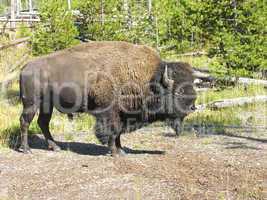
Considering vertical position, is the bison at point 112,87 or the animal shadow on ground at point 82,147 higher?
the bison at point 112,87

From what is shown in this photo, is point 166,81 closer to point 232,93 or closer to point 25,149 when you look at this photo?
point 25,149

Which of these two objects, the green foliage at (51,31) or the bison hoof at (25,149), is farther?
the green foliage at (51,31)

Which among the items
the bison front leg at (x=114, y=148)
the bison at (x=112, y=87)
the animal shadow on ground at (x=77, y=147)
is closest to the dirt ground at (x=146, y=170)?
the animal shadow on ground at (x=77, y=147)

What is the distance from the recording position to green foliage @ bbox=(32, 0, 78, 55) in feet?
46.3

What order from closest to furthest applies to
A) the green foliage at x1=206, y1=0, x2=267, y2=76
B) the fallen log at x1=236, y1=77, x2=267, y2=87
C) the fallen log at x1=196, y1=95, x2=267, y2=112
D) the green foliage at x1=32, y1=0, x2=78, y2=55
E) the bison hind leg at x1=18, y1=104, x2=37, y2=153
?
1. the bison hind leg at x1=18, y1=104, x2=37, y2=153
2. the fallen log at x1=196, y1=95, x2=267, y2=112
3. the green foliage at x1=206, y1=0, x2=267, y2=76
4. the fallen log at x1=236, y1=77, x2=267, y2=87
5. the green foliage at x1=32, y1=0, x2=78, y2=55

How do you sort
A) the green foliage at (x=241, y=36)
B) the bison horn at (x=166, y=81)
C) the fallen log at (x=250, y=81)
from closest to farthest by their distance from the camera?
1. the bison horn at (x=166, y=81)
2. the green foliage at (x=241, y=36)
3. the fallen log at (x=250, y=81)

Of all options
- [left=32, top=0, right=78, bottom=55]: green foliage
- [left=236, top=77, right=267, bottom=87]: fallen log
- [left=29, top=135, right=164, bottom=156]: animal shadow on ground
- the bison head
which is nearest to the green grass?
[left=236, top=77, right=267, bottom=87]: fallen log

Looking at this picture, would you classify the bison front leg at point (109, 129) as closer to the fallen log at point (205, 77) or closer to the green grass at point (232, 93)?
the green grass at point (232, 93)

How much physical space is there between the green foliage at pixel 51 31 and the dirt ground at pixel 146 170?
18.9 ft

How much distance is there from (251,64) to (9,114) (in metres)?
6.61

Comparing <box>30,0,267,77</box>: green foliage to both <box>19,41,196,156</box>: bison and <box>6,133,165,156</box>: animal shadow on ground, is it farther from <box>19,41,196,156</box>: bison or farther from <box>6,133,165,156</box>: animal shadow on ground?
<box>19,41,196,156</box>: bison

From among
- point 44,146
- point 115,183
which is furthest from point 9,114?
point 115,183

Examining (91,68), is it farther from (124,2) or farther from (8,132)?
(124,2)

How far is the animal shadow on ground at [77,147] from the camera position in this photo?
7.95 m
